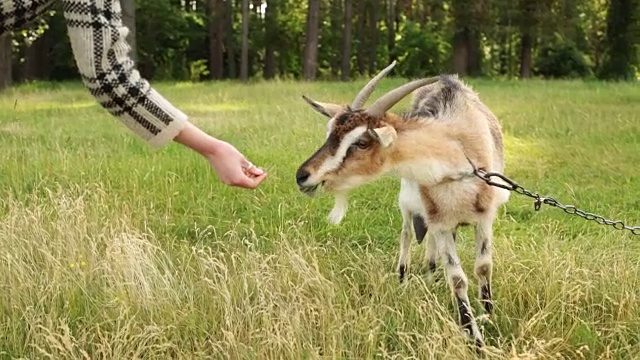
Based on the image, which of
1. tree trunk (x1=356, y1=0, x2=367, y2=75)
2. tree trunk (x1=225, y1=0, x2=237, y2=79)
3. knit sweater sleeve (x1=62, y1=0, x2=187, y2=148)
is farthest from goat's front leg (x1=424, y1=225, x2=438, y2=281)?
tree trunk (x1=356, y1=0, x2=367, y2=75)

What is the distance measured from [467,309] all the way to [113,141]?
571 centimetres

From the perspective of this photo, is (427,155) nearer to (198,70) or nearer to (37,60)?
(198,70)

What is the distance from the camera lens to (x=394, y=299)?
12.5ft

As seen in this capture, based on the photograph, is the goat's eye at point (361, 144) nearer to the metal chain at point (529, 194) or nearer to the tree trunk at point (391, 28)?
the metal chain at point (529, 194)

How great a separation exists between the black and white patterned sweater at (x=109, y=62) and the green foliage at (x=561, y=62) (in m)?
29.6

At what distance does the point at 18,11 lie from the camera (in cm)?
229

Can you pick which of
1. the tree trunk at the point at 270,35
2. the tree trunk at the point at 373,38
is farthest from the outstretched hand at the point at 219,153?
the tree trunk at the point at 373,38

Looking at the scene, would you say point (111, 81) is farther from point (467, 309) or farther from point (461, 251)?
point (461, 251)

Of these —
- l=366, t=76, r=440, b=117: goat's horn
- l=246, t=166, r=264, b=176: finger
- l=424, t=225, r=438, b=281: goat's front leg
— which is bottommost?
l=424, t=225, r=438, b=281: goat's front leg

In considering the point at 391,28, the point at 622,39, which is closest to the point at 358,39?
the point at 391,28

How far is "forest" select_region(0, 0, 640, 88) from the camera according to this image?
23250 mm

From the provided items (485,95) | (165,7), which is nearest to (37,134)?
(485,95)

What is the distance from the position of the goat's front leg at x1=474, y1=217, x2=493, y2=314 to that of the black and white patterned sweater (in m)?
1.73

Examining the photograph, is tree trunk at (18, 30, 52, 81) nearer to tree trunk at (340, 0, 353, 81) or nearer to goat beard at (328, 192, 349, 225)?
tree trunk at (340, 0, 353, 81)
